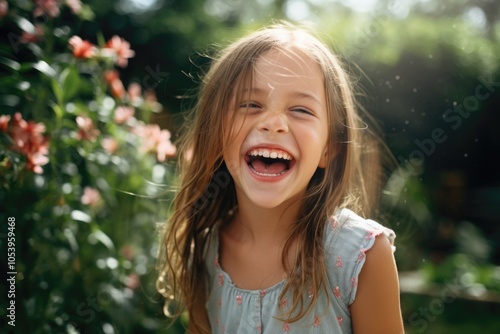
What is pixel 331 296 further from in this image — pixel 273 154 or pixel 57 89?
pixel 57 89

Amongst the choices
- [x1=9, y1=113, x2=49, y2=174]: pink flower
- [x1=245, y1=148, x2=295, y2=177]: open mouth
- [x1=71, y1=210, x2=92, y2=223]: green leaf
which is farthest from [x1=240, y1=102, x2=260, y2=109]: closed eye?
[x1=71, y1=210, x2=92, y2=223]: green leaf

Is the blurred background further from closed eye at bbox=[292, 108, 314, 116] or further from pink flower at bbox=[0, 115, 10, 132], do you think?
closed eye at bbox=[292, 108, 314, 116]

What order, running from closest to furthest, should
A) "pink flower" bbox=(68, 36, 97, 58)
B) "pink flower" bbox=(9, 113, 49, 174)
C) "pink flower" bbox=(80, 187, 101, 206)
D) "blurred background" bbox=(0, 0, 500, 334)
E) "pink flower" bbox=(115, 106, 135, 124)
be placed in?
1. "pink flower" bbox=(9, 113, 49, 174)
2. "blurred background" bbox=(0, 0, 500, 334)
3. "pink flower" bbox=(68, 36, 97, 58)
4. "pink flower" bbox=(80, 187, 101, 206)
5. "pink flower" bbox=(115, 106, 135, 124)

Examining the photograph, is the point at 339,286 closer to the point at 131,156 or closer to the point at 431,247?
the point at 131,156

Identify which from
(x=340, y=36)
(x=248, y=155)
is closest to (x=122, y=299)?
(x=248, y=155)

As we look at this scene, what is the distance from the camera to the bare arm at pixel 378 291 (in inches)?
52.8

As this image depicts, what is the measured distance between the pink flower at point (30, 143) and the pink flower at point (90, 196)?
0.35 meters

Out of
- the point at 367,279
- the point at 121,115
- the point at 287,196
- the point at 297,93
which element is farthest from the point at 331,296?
the point at 121,115

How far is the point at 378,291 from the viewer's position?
52.8 inches

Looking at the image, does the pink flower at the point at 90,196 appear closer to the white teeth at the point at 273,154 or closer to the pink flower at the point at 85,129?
the pink flower at the point at 85,129

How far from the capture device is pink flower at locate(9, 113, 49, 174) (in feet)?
5.49

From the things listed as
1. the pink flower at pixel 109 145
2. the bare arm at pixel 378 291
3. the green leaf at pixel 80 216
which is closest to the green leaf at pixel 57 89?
the pink flower at pixel 109 145

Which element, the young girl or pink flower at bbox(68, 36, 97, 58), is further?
pink flower at bbox(68, 36, 97, 58)

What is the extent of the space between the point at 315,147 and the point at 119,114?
997 millimetres
